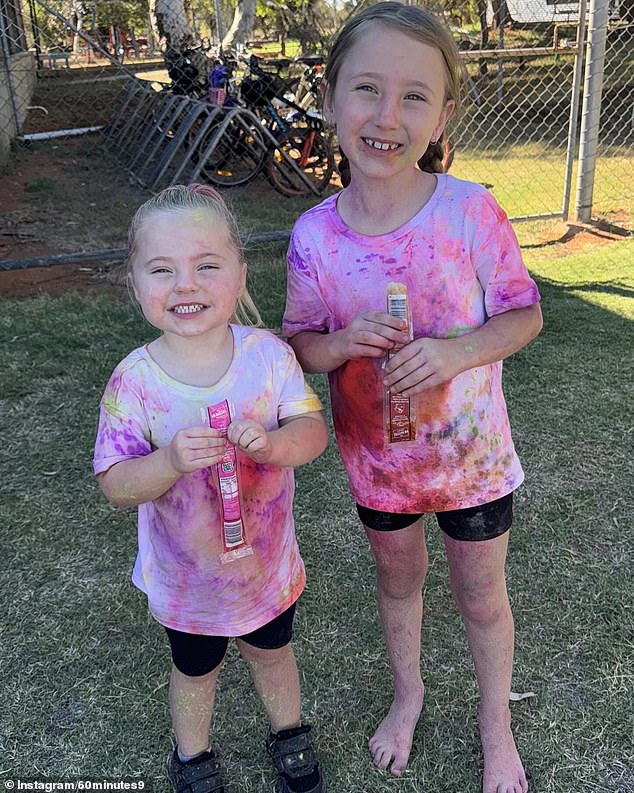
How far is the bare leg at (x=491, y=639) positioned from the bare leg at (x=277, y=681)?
412 mm

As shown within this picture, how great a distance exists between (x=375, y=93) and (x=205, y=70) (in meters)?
10.2

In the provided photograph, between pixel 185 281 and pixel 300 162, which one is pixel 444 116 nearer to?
pixel 185 281

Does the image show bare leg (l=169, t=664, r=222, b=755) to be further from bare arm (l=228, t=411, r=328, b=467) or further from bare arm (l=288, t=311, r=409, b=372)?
bare arm (l=288, t=311, r=409, b=372)

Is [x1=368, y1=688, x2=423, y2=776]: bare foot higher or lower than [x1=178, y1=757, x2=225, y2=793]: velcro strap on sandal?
lower

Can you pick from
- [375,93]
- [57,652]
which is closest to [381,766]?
[57,652]

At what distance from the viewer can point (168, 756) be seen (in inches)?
74.9

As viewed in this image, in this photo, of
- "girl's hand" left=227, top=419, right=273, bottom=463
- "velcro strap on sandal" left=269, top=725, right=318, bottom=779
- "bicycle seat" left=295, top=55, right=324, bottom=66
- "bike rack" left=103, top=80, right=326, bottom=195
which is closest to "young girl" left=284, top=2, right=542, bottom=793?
"girl's hand" left=227, top=419, right=273, bottom=463

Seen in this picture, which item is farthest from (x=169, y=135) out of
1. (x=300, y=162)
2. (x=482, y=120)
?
(x=482, y=120)

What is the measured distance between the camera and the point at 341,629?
90.0 inches

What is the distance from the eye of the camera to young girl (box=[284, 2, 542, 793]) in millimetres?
1433

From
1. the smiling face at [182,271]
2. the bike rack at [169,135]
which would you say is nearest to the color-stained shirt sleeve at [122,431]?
the smiling face at [182,271]

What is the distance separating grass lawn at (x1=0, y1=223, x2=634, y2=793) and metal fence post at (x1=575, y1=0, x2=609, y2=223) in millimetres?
2840

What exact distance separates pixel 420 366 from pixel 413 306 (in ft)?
0.54

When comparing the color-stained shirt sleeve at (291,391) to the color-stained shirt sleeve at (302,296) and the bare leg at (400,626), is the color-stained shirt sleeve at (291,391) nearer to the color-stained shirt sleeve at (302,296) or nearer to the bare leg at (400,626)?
the color-stained shirt sleeve at (302,296)
